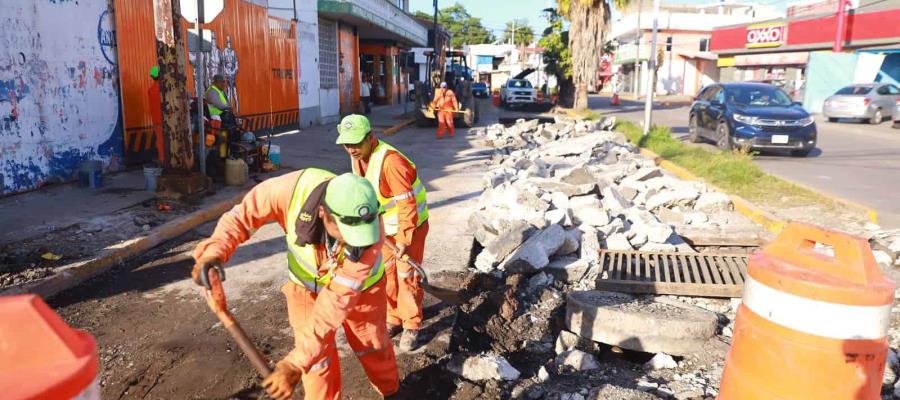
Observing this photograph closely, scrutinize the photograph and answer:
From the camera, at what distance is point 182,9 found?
752 centimetres

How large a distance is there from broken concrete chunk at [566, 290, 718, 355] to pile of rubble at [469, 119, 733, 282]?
1.14 meters

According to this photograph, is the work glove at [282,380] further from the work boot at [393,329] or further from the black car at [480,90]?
the black car at [480,90]

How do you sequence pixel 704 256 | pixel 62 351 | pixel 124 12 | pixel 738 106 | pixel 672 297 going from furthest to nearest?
pixel 738 106 → pixel 124 12 → pixel 704 256 → pixel 672 297 → pixel 62 351

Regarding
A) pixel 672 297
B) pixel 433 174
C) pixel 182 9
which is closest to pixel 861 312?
pixel 672 297

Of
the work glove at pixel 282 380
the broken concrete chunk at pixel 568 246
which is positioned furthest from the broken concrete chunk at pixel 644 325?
the work glove at pixel 282 380

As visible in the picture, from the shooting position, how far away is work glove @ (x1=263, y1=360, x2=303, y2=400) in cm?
223

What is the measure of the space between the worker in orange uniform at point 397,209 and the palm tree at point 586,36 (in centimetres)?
2392

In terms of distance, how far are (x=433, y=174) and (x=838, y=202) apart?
5.91 meters

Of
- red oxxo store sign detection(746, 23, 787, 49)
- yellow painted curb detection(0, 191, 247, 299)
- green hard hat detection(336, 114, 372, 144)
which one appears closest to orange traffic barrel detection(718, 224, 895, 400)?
green hard hat detection(336, 114, 372, 144)

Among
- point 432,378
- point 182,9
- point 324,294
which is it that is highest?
point 182,9

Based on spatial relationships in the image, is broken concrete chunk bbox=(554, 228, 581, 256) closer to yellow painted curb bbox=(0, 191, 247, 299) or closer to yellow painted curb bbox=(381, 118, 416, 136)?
yellow painted curb bbox=(0, 191, 247, 299)

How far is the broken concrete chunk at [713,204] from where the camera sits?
770 centimetres

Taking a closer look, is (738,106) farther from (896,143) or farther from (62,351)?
(62,351)

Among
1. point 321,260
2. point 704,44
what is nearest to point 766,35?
point 704,44
